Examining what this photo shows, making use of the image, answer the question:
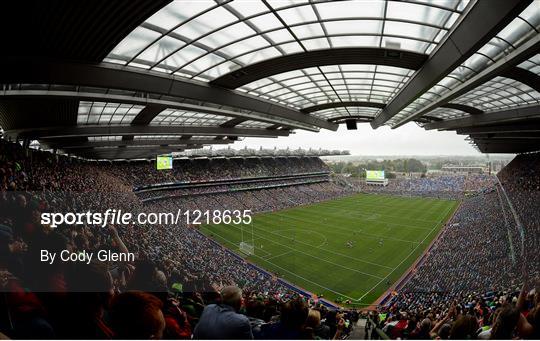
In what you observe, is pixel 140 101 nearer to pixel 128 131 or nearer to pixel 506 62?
pixel 128 131

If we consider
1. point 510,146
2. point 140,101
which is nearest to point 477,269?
point 140,101

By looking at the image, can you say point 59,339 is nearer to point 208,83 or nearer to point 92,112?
point 208,83

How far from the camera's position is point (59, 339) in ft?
9.45

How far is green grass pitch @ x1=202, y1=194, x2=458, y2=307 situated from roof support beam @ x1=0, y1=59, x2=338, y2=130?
16.0m

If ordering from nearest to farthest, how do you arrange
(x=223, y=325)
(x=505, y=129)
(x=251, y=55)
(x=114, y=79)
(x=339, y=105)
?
(x=223, y=325) < (x=114, y=79) < (x=251, y=55) < (x=339, y=105) < (x=505, y=129)

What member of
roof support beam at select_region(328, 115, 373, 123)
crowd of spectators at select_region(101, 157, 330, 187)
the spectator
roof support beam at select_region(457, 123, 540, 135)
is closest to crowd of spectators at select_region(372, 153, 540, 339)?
the spectator

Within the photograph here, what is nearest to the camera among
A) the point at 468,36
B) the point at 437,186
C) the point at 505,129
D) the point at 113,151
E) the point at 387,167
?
the point at 468,36

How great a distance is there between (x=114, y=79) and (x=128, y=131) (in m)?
13.3

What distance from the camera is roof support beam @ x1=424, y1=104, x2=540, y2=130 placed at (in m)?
18.3

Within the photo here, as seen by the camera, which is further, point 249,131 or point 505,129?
point 249,131

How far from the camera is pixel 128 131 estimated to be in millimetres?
23328

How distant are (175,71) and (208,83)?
7.03 feet

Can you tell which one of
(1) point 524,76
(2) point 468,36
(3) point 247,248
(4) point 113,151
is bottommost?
(3) point 247,248

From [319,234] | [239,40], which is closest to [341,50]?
[239,40]
